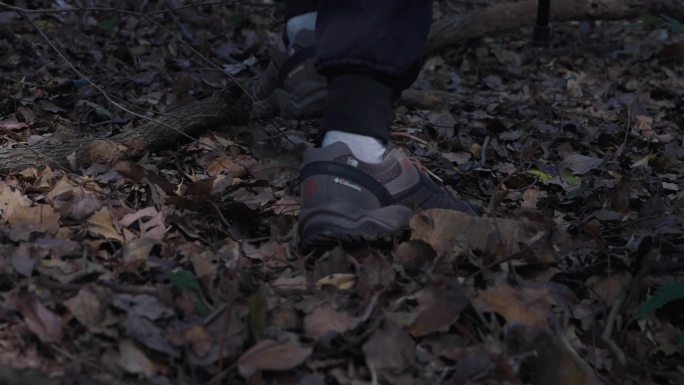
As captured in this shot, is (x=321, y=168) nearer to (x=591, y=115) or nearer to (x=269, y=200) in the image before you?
(x=269, y=200)

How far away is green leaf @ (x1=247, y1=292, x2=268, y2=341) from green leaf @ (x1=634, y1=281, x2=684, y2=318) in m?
0.81

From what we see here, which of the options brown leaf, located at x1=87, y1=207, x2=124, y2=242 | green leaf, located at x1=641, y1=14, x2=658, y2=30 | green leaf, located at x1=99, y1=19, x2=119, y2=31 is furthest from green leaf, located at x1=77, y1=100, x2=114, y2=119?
green leaf, located at x1=641, y1=14, x2=658, y2=30

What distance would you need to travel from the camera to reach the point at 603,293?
176cm

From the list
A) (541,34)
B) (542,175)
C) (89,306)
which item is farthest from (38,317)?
(541,34)

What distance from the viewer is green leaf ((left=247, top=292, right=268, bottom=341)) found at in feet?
4.81

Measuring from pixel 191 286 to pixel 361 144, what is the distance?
0.57m

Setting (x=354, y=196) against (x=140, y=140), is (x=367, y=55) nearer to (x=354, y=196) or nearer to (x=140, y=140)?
(x=354, y=196)

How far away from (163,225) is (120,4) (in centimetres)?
280

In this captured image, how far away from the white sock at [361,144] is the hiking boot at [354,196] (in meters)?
0.02

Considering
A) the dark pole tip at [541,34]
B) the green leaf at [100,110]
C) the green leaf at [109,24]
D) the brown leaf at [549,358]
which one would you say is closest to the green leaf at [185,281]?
the brown leaf at [549,358]

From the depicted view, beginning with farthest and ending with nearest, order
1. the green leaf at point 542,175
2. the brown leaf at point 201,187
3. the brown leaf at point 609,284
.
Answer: the green leaf at point 542,175 < the brown leaf at point 201,187 < the brown leaf at point 609,284

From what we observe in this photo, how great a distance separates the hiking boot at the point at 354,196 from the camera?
178 cm

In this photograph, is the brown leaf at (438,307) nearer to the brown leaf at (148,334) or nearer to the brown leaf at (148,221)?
the brown leaf at (148,334)

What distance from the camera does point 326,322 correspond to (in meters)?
1.53
